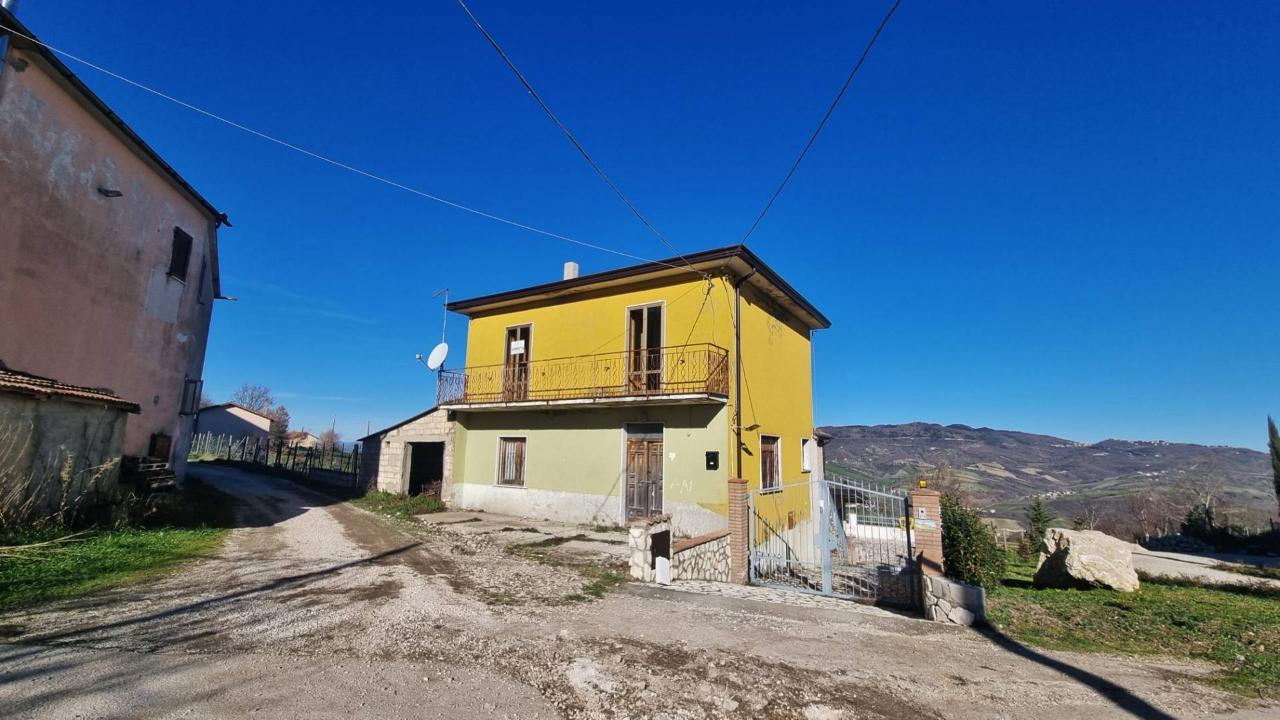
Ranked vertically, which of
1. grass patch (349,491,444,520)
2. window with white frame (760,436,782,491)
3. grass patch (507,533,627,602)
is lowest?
grass patch (507,533,627,602)

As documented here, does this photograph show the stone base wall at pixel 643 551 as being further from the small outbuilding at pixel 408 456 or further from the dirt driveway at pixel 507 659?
the small outbuilding at pixel 408 456

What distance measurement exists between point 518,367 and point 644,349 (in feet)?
15.0

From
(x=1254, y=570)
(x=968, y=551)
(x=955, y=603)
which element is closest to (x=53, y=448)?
(x=955, y=603)

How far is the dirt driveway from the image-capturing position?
3.58 metres

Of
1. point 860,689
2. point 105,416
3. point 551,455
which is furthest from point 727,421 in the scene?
point 105,416

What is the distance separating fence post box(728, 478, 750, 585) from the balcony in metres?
2.49

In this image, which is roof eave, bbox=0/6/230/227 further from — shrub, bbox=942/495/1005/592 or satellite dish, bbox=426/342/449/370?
shrub, bbox=942/495/1005/592

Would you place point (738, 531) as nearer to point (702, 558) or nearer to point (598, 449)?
point (702, 558)

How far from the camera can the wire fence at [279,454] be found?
23484 millimetres

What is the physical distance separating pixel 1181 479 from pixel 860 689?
169ft

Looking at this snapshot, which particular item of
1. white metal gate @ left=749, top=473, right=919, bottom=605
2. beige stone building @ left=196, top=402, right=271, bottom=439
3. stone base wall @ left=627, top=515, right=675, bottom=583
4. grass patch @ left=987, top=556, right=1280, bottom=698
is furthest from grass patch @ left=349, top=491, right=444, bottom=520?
beige stone building @ left=196, top=402, right=271, bottom=439

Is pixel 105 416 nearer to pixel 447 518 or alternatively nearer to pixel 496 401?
pixel 447 518

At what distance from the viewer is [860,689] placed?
4.20 metres

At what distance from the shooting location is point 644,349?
12992mm
